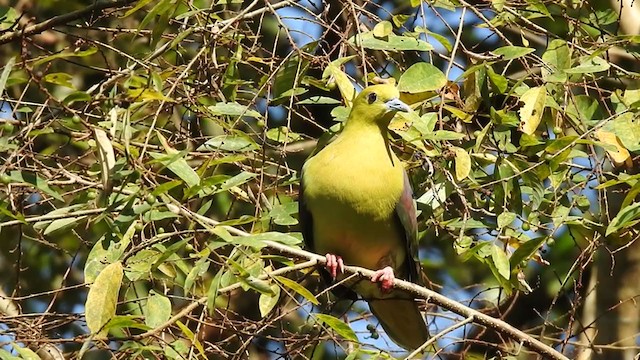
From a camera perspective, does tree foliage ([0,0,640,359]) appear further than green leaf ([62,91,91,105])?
Yes

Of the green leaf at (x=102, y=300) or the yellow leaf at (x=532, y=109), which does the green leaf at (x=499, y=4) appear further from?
the green leaf at (x=102, y=300)

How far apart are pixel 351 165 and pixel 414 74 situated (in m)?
0.65

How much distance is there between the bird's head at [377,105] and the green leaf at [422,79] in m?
0.09

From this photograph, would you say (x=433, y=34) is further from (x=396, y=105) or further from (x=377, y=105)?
(x=377, y=105)

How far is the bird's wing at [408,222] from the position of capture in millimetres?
4090

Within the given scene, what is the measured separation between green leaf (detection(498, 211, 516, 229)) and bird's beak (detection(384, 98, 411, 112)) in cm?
50

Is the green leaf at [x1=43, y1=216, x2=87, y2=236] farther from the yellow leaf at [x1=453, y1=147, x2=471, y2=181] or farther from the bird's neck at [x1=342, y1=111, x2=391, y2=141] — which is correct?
the bird's neck at [x1=342, y1=111, x2=391, y2=141]

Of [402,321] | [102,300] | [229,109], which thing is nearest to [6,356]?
[102,300]

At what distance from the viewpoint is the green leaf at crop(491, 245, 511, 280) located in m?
3.35

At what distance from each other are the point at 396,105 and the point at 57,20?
1230 millimetres

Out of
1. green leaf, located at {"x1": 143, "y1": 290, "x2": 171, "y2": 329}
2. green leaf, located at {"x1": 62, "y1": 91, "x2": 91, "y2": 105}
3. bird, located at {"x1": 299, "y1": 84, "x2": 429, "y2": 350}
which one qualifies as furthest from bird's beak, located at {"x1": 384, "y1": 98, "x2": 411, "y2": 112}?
green leaf, located at {"x1": 62, "y1": 91, "x2": 91, "y2": 105}

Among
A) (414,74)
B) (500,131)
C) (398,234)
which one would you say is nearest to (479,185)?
(500,131)

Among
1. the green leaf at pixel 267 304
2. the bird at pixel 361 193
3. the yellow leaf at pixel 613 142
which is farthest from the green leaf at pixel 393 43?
the green leaf at pixel 267 304

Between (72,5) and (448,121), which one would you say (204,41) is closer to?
(448,121)
